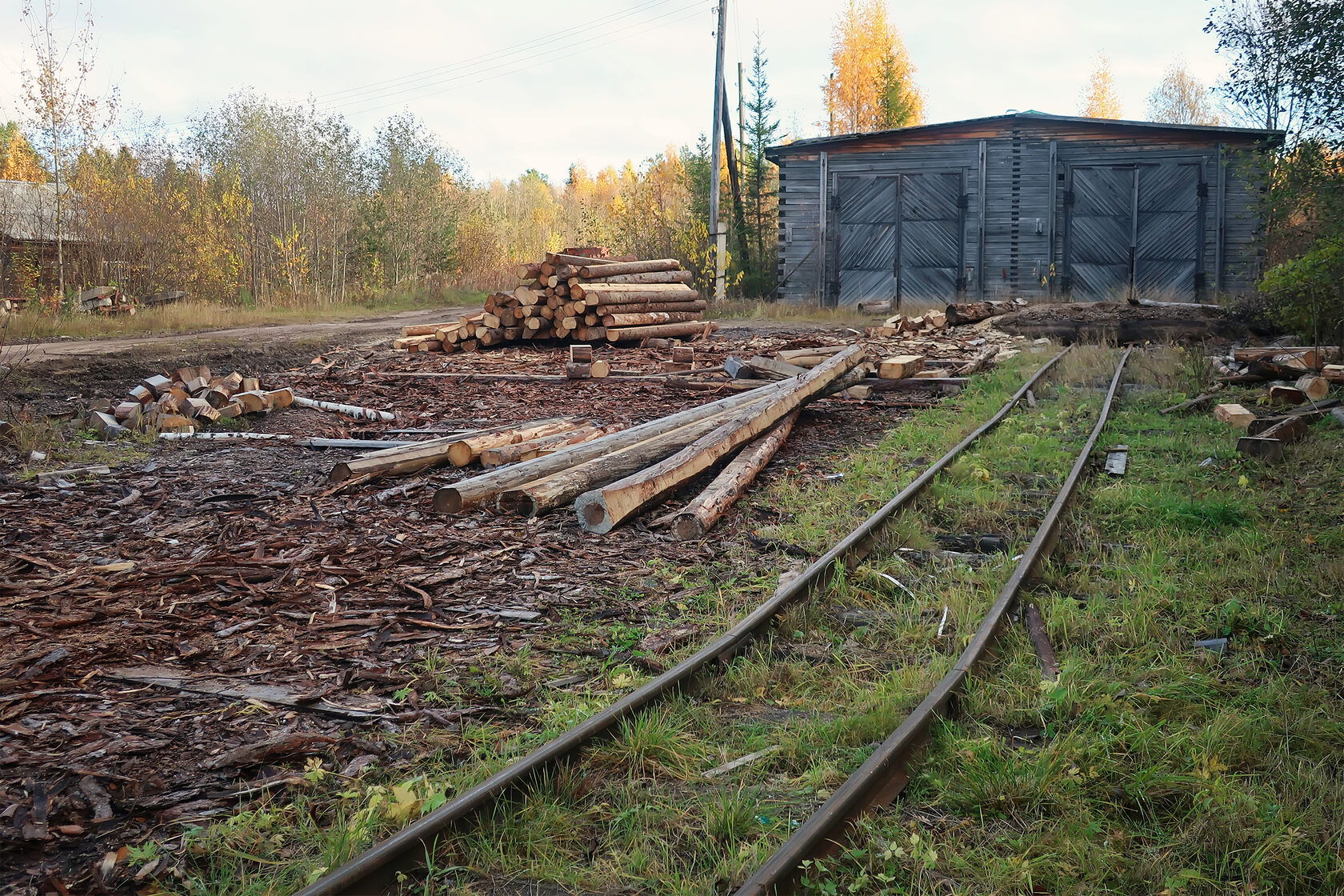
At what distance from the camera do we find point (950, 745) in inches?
127

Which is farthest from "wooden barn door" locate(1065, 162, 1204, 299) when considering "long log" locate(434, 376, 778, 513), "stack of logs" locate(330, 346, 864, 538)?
"long log" locate(434, 376, 778, 513)

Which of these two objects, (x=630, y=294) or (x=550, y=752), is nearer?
(x=550, y=752)

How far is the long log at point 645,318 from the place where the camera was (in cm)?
1755

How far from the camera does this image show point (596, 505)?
6.15m

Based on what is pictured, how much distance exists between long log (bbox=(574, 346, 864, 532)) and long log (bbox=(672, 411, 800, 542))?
5.9 inches

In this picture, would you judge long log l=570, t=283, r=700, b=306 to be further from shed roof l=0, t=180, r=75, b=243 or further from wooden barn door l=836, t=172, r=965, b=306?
shed roof l=0, t=180, r=75, b=243

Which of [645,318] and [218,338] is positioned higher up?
[645,318]

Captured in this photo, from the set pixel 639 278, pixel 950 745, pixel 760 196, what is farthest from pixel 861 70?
pixel 950 745

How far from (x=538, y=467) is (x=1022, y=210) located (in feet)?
72.6

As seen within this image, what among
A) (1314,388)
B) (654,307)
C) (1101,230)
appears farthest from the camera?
(1101,230)

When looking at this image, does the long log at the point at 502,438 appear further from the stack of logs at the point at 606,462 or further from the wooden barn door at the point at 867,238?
the wooden barn door at the point at 867,238

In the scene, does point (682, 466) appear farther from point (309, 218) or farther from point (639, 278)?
point (309, 218)

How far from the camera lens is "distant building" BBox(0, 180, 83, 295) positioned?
19469 millimetres

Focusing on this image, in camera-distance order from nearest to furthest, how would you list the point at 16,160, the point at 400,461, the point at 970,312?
the point at 400,461
the point at 970,312
the point at 16,160
